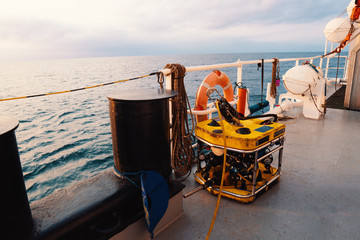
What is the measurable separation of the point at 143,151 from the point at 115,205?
38 cm

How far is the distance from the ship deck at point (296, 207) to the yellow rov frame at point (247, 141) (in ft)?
0.31

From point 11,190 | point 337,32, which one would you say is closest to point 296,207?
point 11,190

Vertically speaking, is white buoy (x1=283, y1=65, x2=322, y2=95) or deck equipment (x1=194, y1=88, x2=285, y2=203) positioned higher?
white buoy (x1=283, y1=65, x2=322, y2=95)

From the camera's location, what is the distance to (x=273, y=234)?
1811 millimetres

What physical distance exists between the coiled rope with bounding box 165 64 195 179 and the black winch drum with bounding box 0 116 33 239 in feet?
4.16

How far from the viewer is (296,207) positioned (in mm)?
2127

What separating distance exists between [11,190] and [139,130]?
0.76m

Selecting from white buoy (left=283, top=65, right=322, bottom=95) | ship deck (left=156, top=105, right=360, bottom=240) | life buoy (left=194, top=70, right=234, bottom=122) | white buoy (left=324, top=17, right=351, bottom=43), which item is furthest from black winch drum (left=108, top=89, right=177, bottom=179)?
white buoy (left=324, top=17, right=351, bottom=43)

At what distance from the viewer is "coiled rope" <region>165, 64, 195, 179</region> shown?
7.41 feet

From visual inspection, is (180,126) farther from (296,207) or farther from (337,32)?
(337,32)

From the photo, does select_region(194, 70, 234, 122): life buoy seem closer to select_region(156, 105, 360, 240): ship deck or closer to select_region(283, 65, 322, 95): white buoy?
select_region(156, 105, 360, 240): ship deck

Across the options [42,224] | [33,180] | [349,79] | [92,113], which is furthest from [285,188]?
[92,113]

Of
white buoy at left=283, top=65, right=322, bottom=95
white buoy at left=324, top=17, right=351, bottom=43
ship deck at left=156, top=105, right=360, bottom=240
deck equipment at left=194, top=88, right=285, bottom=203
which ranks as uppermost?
white buoy at left=324, top=17, right=351, bottom=43

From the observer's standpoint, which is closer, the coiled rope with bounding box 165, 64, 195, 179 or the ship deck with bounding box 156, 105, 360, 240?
the ship deck with bounding box 156, 105, 360, 240
